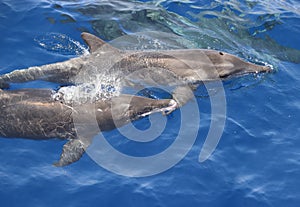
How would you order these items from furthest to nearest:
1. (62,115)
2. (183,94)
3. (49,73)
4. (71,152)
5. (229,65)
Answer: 1. (229,65)
2. (49,73)
3. (183,94)
4. (62,115)
5. (71,152)

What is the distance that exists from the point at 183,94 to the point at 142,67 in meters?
1.30

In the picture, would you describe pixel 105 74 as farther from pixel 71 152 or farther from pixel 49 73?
pixel 71 152

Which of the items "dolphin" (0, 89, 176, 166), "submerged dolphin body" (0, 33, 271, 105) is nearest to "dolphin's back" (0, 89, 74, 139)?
"dolphin" (0, 89, 176, 166)

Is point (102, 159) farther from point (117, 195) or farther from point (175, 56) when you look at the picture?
point (175, 56)

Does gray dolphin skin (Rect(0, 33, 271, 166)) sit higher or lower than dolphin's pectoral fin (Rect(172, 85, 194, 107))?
higher

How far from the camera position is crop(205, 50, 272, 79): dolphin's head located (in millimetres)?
12195

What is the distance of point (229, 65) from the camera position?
12.3 meters

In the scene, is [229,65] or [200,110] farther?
[229,65]

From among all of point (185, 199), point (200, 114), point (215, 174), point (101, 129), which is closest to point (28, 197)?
point (101, 129)

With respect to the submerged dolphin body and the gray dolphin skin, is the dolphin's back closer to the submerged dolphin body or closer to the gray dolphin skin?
the gray dolphin skin

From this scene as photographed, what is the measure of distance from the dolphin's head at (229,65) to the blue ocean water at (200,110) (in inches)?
9.4

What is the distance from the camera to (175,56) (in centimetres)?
1215

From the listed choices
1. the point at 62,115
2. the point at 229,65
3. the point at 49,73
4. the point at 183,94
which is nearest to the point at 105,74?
the point at 49,73

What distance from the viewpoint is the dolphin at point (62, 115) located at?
9.83 metres
